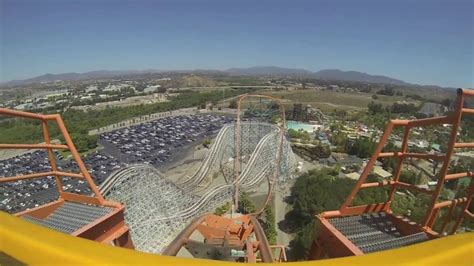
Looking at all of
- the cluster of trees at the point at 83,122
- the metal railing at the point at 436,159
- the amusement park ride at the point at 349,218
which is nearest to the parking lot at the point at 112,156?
the cluster of trees at the point at 83,122

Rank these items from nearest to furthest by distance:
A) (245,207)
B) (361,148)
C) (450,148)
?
(450,148) → (245,207) → (361,148)

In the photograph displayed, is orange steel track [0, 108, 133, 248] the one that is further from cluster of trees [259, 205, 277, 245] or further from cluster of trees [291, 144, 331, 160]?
cluster of trees [291, 144, 331, 160]

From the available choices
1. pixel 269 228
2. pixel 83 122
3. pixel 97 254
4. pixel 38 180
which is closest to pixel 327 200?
pixel 269 228

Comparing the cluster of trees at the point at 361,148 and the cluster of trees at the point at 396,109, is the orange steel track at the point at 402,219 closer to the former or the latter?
the cluster of trees at the point at 361,148

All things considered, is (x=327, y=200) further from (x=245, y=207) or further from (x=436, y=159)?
(x=436, y=159)

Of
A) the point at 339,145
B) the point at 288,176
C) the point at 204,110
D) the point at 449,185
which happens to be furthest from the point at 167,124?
the point at 449,185

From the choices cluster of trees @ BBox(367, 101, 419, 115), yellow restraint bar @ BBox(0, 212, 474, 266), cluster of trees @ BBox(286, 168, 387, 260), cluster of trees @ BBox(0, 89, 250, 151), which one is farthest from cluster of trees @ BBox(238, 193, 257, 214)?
cluster of trees @ BBox(367, 101, 419, 115)

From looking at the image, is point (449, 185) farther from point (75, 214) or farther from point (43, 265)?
point (43, 265)
